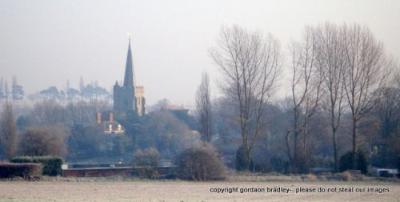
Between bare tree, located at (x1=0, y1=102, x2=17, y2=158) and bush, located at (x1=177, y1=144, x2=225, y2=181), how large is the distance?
2371cm

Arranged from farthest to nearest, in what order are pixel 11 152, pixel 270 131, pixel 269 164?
pixel 270 131 → pixel 11 152 → pixel 269 164

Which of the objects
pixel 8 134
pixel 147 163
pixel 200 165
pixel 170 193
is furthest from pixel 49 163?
pixel 8 134

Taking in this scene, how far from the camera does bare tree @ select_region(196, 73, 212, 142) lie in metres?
69.6

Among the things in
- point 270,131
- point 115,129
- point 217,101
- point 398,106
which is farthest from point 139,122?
point 398,106

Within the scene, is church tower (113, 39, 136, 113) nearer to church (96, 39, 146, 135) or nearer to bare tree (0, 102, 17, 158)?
church (96, 39, 146, 135)

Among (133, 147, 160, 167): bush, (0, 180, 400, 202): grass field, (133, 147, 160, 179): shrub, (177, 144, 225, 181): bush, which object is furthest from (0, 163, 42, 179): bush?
(177, 144, 225, 181): bush

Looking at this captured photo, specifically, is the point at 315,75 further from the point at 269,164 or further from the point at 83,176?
the point at 83,176

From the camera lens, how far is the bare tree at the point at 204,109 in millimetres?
69625

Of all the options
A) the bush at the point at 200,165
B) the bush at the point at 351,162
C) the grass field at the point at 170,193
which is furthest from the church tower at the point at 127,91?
the grass field at the point at 170,193

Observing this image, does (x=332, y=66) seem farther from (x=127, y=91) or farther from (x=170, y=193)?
(x=127, y=91)

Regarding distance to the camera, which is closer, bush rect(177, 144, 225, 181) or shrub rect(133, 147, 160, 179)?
bush rect(177, 144, 225, 181)

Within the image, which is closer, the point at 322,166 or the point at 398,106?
the point at 322,166

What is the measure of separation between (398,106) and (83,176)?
36.2 m

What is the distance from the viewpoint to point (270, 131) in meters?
78.8
